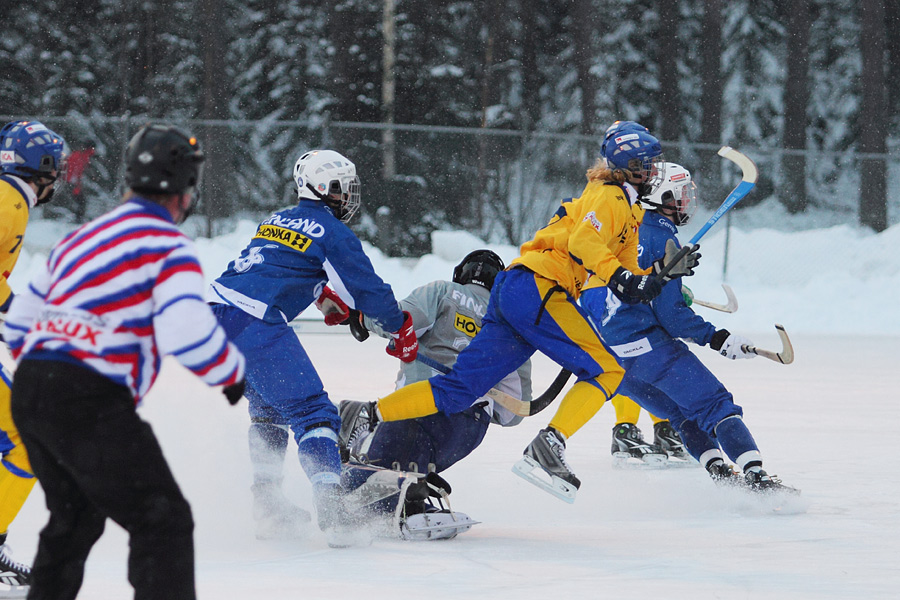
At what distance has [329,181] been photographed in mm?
4902

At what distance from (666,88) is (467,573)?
946 inches

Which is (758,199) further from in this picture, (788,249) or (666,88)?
(666,88)

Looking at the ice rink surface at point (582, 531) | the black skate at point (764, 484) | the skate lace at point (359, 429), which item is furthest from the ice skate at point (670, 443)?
the skate lace at point (359, 429)

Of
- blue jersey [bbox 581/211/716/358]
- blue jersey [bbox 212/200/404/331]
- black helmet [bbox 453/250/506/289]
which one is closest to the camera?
blue jersey [bbox 212/200/404/331]

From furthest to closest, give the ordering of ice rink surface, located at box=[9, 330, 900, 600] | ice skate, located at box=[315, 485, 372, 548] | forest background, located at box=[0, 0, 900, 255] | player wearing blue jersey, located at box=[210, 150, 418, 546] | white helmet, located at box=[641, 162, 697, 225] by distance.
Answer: forest background, located at box=[0, 0, 900, 255], white helmet, located at box=[641, 162, 697, 225], player wearing blue jersey, located at box=[210, 150, 418, 546], ice skate, located at box=[315, 485, 372, 548], ice rink surface, located at box=[9, 330, 900, 600]

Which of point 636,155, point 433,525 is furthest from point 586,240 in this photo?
point 433,525

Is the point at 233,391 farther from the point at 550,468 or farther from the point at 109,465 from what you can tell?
the point at 550,468

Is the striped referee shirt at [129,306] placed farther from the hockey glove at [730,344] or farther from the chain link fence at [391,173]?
the chain link fence at [391,173]

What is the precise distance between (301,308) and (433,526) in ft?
3.38

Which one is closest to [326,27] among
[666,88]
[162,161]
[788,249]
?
[666,88]

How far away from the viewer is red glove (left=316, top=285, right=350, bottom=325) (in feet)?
17.3

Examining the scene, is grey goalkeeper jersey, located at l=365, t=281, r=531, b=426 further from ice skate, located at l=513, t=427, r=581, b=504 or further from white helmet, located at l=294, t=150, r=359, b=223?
white helmet, located at l=294, t=150, r=359, b=223

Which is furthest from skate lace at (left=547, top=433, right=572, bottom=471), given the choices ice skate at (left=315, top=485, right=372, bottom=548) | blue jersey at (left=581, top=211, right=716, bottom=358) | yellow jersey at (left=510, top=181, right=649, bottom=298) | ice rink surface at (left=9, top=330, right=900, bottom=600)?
blue jersey at (left=581, top=211, right=716, bottom=358)

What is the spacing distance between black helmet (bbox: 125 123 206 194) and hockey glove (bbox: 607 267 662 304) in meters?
2.59
